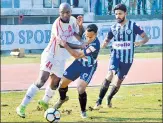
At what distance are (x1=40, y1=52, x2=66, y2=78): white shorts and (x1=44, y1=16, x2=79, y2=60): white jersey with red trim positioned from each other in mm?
77

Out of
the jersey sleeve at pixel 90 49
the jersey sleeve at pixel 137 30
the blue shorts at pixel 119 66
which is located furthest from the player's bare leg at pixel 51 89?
the jersey sleeve at pixel 137 30

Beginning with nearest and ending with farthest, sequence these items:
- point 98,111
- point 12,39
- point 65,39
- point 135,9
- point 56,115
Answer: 1. point 56,115
2. point 65,39
3. point 98,111
4. point 12,39
5. point 135,9

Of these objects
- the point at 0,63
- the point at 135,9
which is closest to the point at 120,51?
the point at 0,63

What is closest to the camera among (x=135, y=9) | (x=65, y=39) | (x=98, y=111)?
(x=65, y=39)

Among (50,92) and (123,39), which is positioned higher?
(123,39)

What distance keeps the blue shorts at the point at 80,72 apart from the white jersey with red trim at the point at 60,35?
0.86 ft

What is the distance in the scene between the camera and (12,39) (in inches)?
1169

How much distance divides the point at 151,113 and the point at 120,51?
1520mm

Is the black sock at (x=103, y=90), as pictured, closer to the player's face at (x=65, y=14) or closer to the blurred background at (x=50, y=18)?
the player's face at (x=65, y=14)

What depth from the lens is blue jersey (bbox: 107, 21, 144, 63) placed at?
36.1 ft

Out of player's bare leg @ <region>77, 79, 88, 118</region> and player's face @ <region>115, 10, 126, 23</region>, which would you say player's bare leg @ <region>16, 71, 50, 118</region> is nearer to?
player's bare leg @ <region>77, 79, 88, 118</region>

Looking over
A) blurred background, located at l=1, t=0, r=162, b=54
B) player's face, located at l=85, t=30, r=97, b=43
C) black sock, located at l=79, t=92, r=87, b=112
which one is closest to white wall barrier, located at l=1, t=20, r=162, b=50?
blurred background, located at l=1, t=0, r=162, b=54

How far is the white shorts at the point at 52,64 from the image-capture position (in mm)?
9844

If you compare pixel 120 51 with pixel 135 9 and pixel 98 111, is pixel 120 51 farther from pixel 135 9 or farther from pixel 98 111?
pixel 135 9
